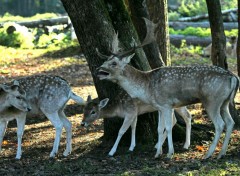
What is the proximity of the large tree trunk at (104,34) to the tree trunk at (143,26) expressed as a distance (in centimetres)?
69

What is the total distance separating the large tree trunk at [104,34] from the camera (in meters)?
10.3

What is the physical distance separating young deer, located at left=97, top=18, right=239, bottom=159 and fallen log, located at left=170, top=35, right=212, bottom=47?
15.9m

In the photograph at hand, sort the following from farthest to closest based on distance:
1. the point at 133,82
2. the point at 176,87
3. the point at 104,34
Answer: the point at 104,34 < the point at 133,82 < the point at 176,87

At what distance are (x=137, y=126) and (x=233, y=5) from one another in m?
27.4

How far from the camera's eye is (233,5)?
36.9 m

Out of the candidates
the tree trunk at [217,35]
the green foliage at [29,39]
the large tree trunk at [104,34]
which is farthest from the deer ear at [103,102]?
the green foliage at [29,39]

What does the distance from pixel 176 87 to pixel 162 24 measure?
3.23 m

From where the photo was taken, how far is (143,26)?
1187 cm

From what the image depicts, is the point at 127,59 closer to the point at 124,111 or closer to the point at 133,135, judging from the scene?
the point at 124,111

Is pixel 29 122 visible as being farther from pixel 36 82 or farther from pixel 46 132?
pixel 36 82

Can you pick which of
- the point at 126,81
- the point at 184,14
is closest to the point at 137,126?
the point at 126,81

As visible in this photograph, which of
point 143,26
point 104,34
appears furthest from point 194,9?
point 104,34

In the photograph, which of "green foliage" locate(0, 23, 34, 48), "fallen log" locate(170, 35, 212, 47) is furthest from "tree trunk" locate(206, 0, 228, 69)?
"green foliage" locate(0, 23, 34, 48)

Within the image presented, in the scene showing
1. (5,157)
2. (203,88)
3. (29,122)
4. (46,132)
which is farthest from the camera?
(29,122)
